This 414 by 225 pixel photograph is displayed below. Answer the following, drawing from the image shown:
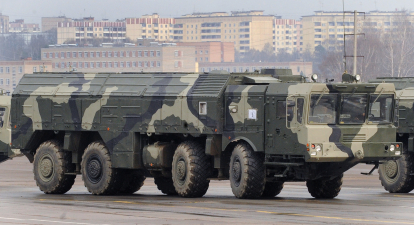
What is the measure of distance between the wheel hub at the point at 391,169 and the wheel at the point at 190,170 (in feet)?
19.2

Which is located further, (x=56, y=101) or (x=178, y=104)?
(x=56, y=101)

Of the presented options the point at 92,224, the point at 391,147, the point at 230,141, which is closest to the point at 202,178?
the point at 230,141

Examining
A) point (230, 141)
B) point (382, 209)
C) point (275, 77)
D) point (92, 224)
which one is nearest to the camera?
point (92, 224)

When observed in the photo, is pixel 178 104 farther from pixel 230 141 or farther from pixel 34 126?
pixel 34 126

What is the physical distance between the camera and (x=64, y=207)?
18.9 m

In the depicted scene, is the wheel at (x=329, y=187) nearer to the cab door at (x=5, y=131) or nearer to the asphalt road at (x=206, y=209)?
the asphalt road at (x=206, y=209)

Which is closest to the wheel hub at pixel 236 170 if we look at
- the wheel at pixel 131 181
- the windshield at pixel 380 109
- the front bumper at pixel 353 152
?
the front bumper at pixel 353 152

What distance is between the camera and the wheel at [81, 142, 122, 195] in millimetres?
23641

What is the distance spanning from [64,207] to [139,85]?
5.53 m

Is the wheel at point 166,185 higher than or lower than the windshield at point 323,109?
lower

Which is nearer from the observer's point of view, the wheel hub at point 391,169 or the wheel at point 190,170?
the wheel at point 190,170

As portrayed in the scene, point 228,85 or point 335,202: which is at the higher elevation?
point 228,85

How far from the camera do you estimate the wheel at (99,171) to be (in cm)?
2364

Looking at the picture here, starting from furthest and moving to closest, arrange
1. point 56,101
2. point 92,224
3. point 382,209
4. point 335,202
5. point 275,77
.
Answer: point 56,101 → point 275,77 → point 335,202 → point 382,209 → point 92,224
